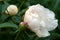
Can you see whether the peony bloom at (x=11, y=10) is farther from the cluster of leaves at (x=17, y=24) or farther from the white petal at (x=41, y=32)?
the white petal at (x=41, y=32)

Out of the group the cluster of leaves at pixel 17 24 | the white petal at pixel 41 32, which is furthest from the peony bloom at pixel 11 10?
the white petal at pixel 41 32

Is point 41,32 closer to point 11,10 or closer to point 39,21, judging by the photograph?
point 39,21

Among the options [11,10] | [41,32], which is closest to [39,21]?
[41,32]

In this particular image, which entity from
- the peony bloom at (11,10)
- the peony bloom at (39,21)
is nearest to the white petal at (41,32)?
the peony bloom at (39,21)

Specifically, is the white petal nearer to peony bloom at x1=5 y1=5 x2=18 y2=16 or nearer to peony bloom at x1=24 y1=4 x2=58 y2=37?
peony bloom at x1=24 y1=4 x2=58 y2=37

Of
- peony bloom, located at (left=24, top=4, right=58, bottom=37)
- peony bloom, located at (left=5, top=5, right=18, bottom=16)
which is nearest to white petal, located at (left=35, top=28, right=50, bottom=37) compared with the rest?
peony bloom, located at (left=24, top=4, right=58, bottom=37)

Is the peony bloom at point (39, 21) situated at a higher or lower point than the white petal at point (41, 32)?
higher

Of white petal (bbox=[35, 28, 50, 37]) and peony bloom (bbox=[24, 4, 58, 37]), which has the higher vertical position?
peony bloom (bbox=[24, 4, 58, 37])

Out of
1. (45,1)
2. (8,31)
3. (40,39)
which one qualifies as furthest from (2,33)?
(45,1)
